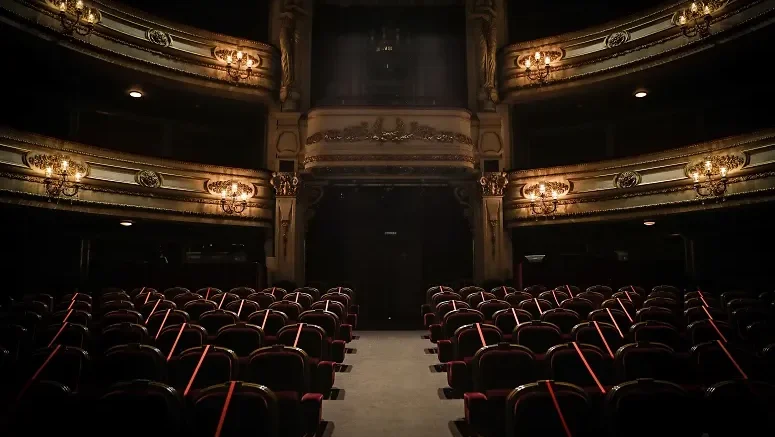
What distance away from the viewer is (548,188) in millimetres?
14641

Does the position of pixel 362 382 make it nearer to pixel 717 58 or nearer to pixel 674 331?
pixel 674 331

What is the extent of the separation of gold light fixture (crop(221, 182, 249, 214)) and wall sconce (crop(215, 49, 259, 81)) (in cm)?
287

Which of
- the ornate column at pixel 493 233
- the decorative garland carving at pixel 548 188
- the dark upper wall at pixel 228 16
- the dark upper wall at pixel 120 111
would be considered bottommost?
the ornate column at pixel 493 233

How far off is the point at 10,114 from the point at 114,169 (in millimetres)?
3050

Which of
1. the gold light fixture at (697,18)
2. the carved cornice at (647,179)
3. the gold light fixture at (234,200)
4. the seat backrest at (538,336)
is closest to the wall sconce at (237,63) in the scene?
the gold light fixture at (234,200)

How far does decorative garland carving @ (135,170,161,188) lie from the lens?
523 inches

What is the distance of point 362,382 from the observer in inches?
276

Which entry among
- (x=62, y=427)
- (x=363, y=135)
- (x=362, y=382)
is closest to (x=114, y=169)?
(x=363, y=135)

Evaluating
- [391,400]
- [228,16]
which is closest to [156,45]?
[228,16]

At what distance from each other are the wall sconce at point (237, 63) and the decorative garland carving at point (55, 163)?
4.41 meters

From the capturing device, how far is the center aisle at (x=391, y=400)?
16.6ft

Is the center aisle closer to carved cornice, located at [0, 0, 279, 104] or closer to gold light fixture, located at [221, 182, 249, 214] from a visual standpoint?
gold light fixture, located at [221, 182, 249, 214]

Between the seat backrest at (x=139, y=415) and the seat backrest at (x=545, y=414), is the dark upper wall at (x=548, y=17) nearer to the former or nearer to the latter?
the seat backrest at (x=545, y=414)

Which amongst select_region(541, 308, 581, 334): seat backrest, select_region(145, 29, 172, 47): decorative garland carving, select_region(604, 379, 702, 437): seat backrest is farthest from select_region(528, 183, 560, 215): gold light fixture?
Answer: select_region(604, 379, 702, 437): seat backrest
